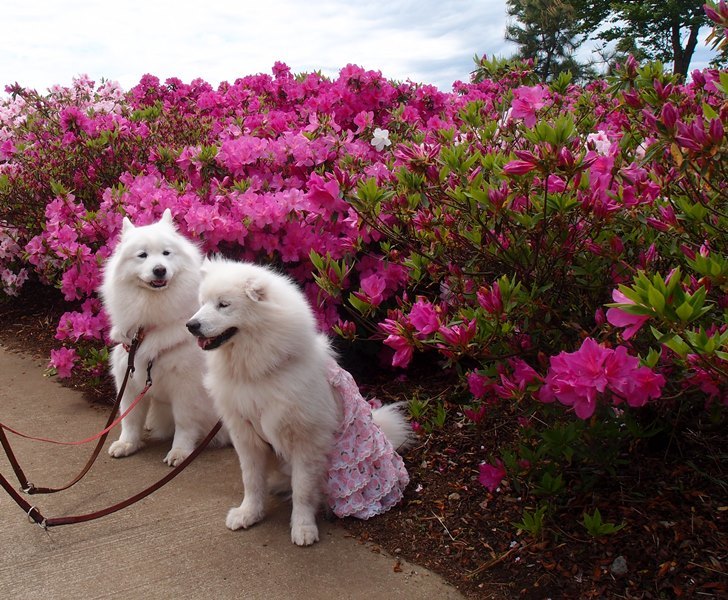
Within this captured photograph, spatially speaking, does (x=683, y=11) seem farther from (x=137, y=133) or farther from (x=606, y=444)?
(x=606, y=444)

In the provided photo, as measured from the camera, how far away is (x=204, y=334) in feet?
9.13

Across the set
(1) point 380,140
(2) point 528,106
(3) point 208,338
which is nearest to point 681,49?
(1) point 380,140

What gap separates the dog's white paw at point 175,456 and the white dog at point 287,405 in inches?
31.6

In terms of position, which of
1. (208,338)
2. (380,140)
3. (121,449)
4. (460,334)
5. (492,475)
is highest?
(380,140)

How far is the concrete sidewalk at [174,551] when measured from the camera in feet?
8.65

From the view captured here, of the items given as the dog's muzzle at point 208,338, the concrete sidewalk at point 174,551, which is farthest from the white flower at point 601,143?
the concrete sidewalk at point 174,551

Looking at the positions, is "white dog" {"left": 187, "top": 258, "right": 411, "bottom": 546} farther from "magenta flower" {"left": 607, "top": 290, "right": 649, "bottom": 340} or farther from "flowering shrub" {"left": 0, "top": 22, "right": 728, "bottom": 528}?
"magenta flower" {"left": 607, "top": 290, "right": 649, "bottom": 340}

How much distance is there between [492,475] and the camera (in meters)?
3.03

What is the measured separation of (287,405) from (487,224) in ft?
4.02

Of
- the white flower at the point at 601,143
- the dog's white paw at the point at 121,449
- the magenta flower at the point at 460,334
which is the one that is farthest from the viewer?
the dog's white paw at the point at 121,449

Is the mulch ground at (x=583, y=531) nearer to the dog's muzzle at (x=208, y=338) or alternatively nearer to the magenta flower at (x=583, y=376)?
the magenta flower at (x=583, y=376)

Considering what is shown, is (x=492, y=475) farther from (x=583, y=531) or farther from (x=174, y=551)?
(x=174, y=551)

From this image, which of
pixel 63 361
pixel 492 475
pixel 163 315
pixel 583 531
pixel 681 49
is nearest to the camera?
pixel 583 531

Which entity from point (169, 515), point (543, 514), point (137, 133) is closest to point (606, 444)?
point (543, 514)
